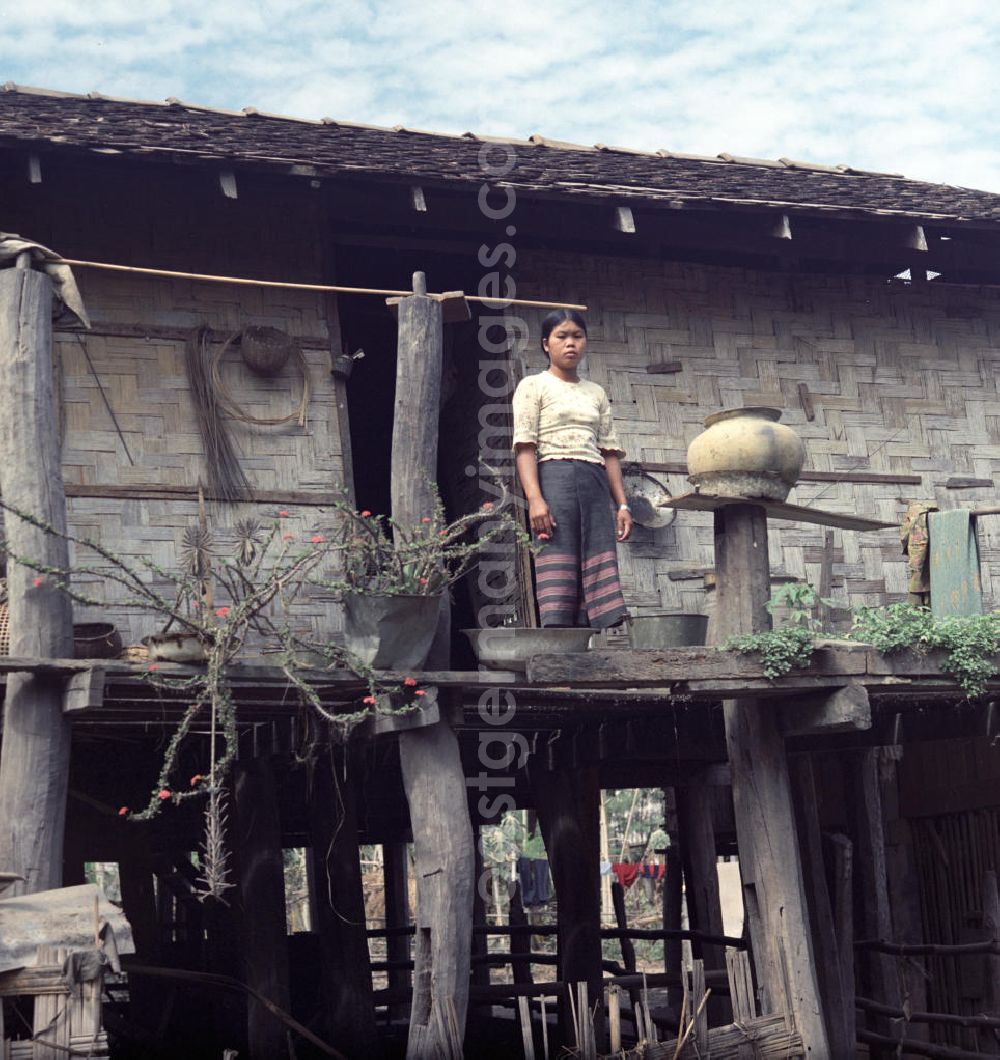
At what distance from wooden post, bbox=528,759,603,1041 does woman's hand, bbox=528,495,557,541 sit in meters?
3.17

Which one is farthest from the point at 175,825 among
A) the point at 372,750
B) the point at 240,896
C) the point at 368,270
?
the point at 368,270

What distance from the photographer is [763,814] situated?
8016 mm

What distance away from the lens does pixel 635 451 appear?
9477 mm

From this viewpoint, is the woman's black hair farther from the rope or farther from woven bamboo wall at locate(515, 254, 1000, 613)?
the rope

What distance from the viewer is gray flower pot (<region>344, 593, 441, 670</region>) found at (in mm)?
7051

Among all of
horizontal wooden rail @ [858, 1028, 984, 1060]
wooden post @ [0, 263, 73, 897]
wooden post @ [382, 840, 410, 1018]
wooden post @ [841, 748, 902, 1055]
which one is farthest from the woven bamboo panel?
wooden post @ [382, 840, 410, 1018]

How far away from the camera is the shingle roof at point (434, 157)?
850cm

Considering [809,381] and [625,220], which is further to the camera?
[809,381]

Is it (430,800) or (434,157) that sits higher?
(434,157)

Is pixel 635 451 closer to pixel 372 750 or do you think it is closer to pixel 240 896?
pixel 372 750

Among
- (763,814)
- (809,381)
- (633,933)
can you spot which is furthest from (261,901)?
(809,381)

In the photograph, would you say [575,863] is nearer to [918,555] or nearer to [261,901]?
[261,901]

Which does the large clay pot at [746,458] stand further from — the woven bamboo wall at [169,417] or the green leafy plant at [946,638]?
the woven bamboo wall at [169,417]

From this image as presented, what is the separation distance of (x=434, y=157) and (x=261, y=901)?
4696 millimetres
